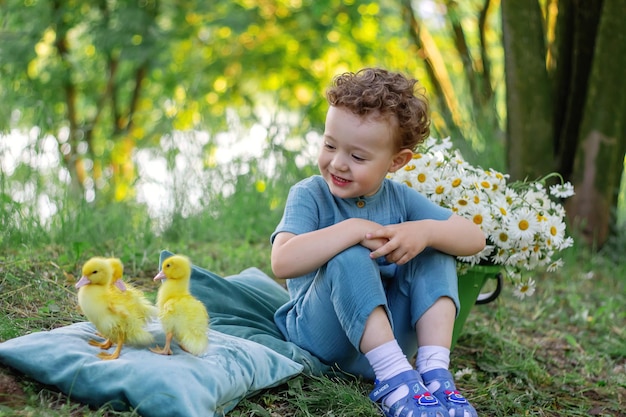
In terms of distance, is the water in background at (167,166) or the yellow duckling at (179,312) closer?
the yellow duckling at (179,312)

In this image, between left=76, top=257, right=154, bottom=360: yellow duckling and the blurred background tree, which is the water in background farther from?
left=76, top=257, right=154, bottom=360: yellow duckling

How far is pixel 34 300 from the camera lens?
266cm

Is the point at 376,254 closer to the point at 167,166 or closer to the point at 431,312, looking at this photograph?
the point at 431,312

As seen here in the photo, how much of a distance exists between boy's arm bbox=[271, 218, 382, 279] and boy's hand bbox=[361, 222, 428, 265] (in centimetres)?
3

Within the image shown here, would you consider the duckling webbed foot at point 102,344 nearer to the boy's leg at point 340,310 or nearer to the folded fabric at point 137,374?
the folded fabric at point 137,374

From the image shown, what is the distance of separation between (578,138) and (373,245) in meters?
3.10

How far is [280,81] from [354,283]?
7521 mm

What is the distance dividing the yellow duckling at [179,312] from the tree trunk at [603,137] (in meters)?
3.30

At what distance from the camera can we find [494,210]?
9.00 feet

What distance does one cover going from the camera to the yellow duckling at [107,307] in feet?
6.56

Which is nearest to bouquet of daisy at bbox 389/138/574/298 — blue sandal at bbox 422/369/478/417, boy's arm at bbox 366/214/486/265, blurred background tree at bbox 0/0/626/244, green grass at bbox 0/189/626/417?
boy's arm at bbox 366/214/486/265

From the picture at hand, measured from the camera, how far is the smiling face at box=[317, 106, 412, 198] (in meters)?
2.30

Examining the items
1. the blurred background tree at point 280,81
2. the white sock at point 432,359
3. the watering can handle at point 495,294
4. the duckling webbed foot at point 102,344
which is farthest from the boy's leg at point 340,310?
the blurred background tree at point 280,81

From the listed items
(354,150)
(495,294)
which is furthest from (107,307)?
(495,294)
